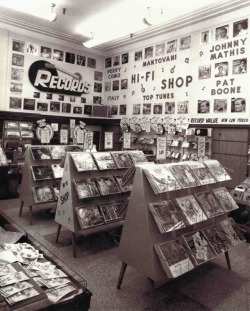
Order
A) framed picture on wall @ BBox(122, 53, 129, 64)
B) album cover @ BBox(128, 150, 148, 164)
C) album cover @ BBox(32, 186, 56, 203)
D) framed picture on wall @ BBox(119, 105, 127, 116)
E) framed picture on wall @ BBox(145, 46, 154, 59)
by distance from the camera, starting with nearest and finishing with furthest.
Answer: album cover @ BBox(128, 150, 148, 164) < album cover @ BBox(32, 186, 56, 203) < framed picture on wall @ BBox(145, 46, 154, 59) < framed picture on wall @ BBox(122, 53, 129, 64) < framed picture on wall @ BBox(119, 105, 127, 116)

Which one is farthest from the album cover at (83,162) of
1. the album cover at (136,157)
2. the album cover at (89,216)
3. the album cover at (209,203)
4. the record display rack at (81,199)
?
the album cover at (209,203)

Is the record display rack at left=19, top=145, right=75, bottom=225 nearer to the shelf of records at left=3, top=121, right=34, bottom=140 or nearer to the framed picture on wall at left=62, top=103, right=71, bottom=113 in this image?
the shelf of records at left=3, top=121, right=34, bottom=140

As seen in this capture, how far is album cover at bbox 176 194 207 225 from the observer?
9.37ft

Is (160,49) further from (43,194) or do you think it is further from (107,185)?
(43,194)

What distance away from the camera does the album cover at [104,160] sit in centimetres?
404

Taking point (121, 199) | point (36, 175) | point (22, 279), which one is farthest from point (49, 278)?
point (36, 175)

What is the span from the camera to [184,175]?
307cm

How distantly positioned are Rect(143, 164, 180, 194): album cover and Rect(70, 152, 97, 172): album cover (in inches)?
50.4

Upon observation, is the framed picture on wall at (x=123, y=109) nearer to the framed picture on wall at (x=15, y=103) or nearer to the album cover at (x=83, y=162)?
the framed picture on wall at (x=15, y=103)

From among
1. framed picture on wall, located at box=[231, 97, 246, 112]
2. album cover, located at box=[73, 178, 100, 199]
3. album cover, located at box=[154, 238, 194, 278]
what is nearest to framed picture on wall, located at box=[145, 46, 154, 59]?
framed picture on wall, located at box=[231, 97, 246, 112]

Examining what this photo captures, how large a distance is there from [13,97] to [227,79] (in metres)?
5.04

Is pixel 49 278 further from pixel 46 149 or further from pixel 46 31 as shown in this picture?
pixel 46 31

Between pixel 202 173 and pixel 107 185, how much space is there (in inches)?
55.3

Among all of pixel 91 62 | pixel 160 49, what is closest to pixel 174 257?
pixel 160 49
